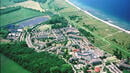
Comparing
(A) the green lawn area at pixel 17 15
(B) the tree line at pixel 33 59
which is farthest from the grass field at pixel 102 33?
(B) the tree line at pixel 33 59

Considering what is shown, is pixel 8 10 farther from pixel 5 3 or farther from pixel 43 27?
pixel 43 27

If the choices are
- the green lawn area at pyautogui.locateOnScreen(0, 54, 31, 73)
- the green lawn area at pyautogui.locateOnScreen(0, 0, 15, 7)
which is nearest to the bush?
the green lawn area at pyautogui.locateOnScreen(0, 0, 15, 7)

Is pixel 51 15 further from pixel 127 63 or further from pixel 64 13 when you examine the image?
pixel 127 63

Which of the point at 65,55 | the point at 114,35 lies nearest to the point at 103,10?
the point at 114,35

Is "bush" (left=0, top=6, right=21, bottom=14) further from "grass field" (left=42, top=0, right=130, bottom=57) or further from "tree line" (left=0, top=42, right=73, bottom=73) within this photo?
"tree line" (left=0, top=42, right=73, bottom=73)

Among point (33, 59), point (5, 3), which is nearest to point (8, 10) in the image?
point (5, 3)
